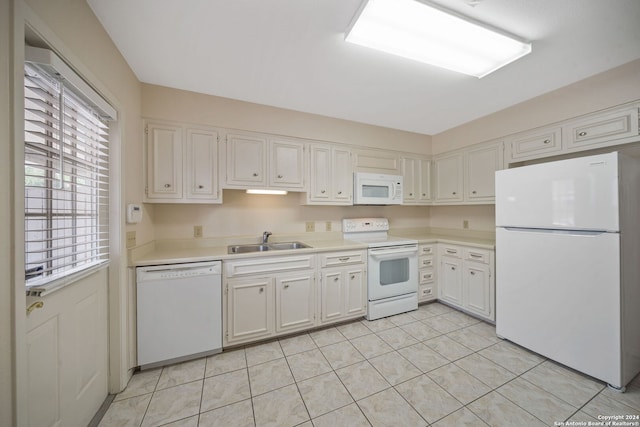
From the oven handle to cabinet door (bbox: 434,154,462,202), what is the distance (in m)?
1.00

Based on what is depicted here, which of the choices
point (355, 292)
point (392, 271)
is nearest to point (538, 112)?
point (392, 271)

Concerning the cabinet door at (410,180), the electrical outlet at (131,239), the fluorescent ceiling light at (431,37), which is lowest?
the electrical outlet at (131,239)

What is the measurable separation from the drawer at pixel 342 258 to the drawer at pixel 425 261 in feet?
2.91

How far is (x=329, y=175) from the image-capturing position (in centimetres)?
284

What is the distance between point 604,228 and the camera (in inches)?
63.7

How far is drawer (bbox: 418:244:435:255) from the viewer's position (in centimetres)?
303

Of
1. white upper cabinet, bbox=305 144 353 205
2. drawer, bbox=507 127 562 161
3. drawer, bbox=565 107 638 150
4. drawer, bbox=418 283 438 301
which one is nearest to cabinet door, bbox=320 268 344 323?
white upper cabinet, bbox=305 144 353 205

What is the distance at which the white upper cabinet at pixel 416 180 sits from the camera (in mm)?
3357

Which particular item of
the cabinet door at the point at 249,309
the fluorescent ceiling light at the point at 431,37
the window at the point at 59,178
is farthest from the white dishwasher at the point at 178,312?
the fluorescent ceiling light at the point at 431,37

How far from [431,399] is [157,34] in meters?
3.08

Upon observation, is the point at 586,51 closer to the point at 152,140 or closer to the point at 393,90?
the point at 393,90

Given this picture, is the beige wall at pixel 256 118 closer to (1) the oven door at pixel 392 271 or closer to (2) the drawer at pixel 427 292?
(1) the oven door at pixel 392 271

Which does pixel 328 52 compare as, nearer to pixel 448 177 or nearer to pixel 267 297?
pixel 267 297

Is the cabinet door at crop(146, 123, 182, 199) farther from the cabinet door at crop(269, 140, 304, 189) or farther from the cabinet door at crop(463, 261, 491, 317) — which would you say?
the cabinet door at crop(463, 261, 491, 317)
